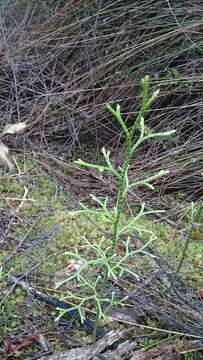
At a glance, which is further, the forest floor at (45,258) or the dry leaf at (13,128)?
the dry leaf at (13,128)

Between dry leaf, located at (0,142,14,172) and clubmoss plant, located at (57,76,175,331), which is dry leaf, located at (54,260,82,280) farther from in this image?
dry leaf, located at (0,142,14,172)

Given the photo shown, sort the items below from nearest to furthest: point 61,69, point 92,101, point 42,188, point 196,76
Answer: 1. point 42,188
2. point 196,76
3. point 92,101
4. point 61,69

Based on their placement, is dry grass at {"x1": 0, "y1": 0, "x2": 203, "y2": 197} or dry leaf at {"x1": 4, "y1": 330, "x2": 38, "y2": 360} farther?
dry grass at {"x1": 0, "y1": 0, "x2": 203, "y2": 197}

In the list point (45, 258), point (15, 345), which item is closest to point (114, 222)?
point (15, 345)

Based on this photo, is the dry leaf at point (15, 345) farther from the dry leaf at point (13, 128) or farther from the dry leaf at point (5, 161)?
the dry leaf at point (13, 128)

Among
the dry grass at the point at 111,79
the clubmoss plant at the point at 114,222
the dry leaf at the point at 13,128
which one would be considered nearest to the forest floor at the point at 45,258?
the clubmoss plant at the point at 114,222

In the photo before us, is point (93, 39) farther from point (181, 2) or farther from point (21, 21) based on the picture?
point (21, 21)

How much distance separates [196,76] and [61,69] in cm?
106

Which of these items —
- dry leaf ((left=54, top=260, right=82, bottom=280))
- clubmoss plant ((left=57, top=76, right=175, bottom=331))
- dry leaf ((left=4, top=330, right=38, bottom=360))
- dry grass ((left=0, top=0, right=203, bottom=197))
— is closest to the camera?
clubmoss plant ((left=57, top=76, right=175, bottom=331))

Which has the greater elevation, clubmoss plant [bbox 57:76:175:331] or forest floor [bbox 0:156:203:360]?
clubmoss plant [bbox 57:76:175:331]

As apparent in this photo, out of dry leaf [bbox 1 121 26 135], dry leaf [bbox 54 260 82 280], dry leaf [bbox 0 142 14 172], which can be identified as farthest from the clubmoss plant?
dry leaf [bbox 1 121 26 135]

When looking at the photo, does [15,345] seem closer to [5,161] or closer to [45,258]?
[45,258]

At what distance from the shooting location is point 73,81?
A: 10.9 feet

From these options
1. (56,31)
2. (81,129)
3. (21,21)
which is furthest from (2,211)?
(21,21)
